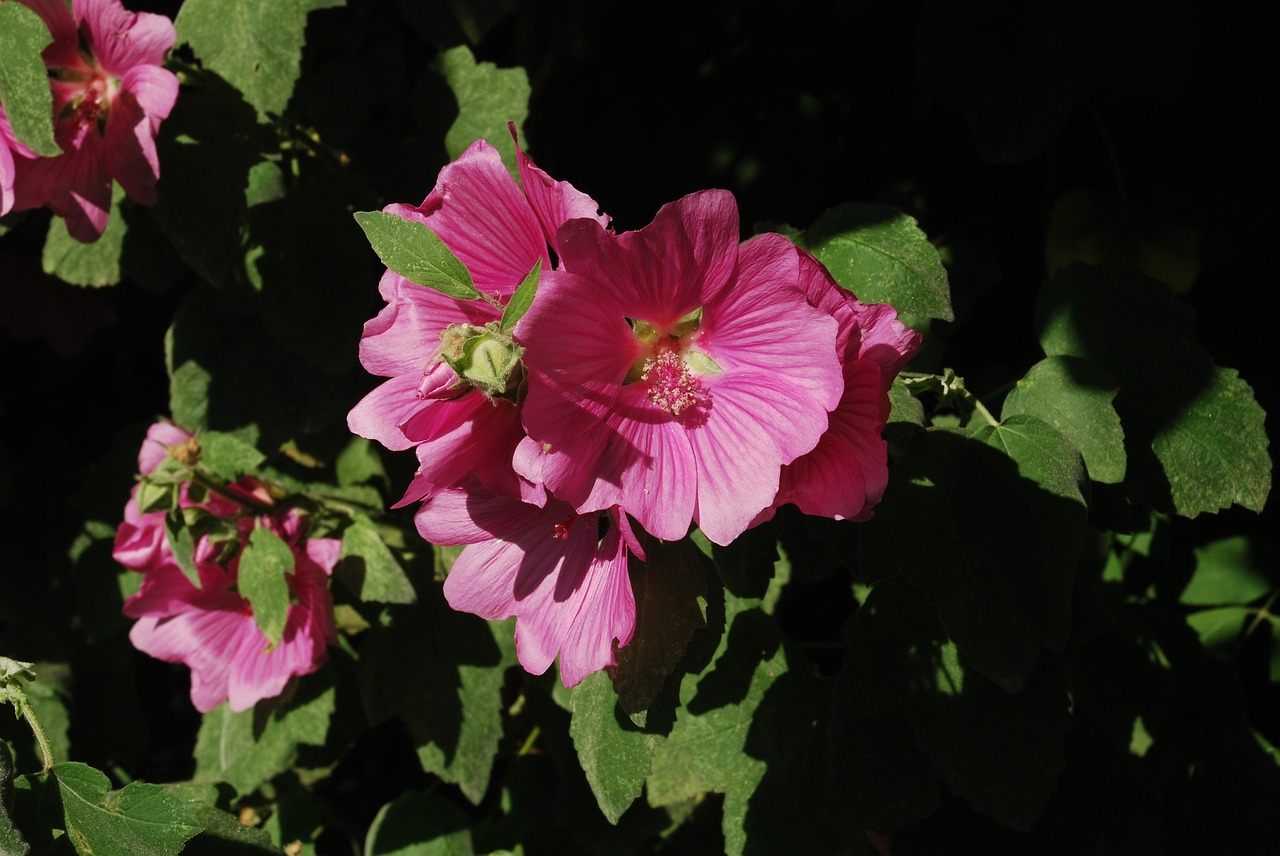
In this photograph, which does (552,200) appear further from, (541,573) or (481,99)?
(481,99)

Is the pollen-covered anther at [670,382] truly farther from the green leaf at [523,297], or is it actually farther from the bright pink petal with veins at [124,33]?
the bright pink petal with veins at [124,33]

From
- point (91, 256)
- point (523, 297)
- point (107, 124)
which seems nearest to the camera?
point (523, 297)

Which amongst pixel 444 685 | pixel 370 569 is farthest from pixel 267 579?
pixel 444 685

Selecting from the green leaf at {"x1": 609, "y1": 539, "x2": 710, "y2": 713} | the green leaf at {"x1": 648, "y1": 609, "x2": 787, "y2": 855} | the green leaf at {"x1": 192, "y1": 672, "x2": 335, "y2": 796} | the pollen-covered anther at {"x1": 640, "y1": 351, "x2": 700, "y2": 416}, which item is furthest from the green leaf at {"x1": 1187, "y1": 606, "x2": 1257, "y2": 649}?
the green leaf at {"x1": 192, "y1": 672, "x2": 335, "y2": 796}

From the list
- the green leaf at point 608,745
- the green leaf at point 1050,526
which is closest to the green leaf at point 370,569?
the green leaf at point 608,745

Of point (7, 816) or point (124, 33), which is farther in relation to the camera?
point (124, 33)

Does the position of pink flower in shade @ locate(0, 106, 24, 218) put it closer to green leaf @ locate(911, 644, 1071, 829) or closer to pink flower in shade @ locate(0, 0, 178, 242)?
pink flower in shade @ locate(0, 0, 178, 242)

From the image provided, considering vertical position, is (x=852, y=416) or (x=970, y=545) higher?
(x=852, y=416)
